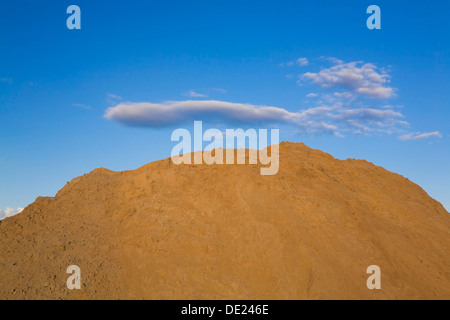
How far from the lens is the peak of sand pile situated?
11.1m

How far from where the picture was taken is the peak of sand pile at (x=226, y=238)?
36.5ft

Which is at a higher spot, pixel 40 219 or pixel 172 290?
pixel 40 219

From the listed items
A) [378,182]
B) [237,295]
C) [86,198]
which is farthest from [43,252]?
[378,182]

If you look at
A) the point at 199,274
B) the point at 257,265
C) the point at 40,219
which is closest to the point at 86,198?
the point at 40,219

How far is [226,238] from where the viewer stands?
12.3m

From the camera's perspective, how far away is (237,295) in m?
10.7

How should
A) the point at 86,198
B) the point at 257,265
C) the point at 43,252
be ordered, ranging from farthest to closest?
the point at 86,198 → the point at 43,252 → the point at 257,265

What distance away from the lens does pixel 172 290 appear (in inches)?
433

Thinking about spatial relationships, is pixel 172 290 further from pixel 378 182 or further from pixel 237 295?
pixel 378 182
